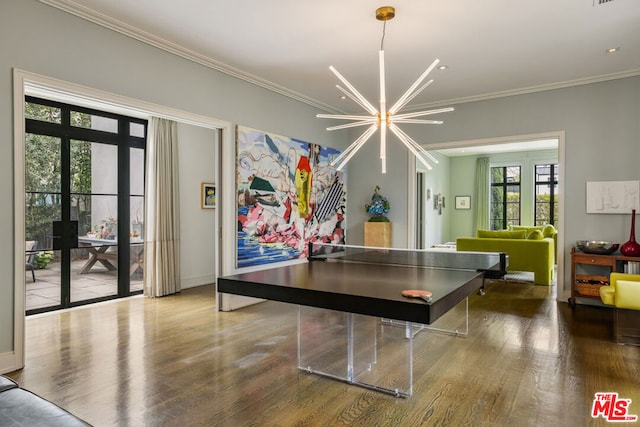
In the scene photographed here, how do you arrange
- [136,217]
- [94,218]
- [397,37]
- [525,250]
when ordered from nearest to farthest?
1. [397,37]
2. [94,218]
3. [136,217]
4. [525,250]

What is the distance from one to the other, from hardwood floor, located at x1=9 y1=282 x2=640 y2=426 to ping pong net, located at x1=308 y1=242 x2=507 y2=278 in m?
0.77

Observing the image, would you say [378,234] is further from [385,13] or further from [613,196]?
[385,13]

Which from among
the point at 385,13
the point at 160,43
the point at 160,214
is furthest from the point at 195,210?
the point at 385,13

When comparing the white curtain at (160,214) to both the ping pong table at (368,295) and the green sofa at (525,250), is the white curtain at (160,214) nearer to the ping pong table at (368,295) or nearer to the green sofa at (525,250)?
the ping pong table at (368,295)

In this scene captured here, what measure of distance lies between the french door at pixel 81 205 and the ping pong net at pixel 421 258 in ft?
10.2

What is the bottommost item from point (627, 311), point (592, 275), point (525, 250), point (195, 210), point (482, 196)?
point (627, 311)

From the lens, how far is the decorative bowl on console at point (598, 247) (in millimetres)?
4637

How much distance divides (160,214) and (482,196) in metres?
8.74

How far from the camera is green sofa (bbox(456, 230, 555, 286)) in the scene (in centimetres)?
638

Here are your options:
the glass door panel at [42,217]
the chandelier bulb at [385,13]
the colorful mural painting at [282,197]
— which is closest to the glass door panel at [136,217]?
the glass door panel at [42,217]

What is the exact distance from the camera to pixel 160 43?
3.88m

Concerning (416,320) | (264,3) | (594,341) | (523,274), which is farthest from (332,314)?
(523,274)

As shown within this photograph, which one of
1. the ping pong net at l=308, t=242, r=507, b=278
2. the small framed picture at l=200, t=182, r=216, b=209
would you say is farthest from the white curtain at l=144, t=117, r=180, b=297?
the ping pong net at l=308, t=242, r=507, b=278

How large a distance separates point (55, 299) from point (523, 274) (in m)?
7.55
